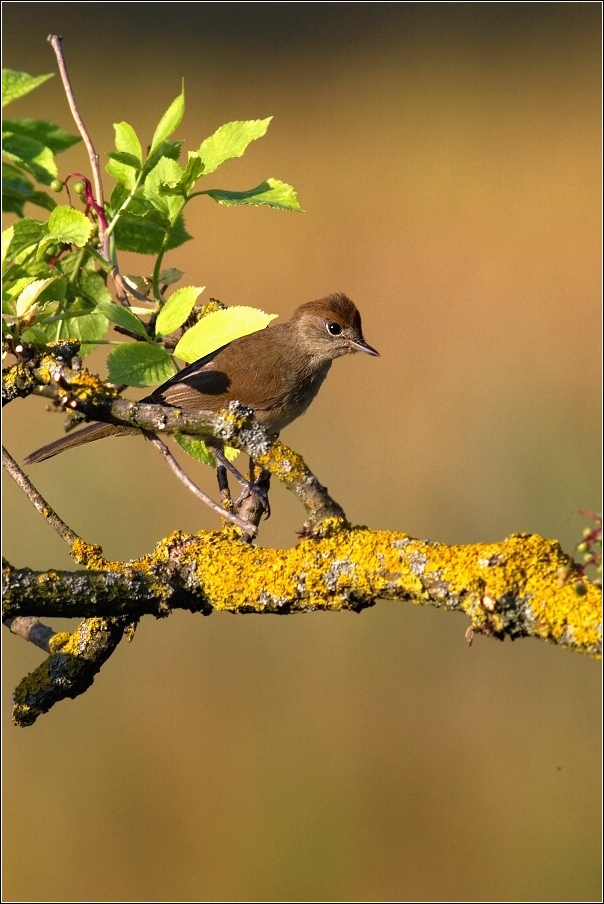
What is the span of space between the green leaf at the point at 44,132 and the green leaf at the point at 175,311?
25.8 inches

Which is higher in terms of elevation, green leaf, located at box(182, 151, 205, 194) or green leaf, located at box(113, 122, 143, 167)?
green leaf, located at box(113, 122, 143, 167)

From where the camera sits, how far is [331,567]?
184cm

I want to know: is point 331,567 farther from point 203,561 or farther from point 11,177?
point 11,177

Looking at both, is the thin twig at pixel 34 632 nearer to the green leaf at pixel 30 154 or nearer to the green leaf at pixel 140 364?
the green leaf at pixel 140 364

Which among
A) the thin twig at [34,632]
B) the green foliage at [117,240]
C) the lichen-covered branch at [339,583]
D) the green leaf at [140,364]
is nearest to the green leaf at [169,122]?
the green foliage at [117,240]

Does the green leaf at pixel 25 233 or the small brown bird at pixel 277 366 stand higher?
the small brown bird at pixel 277 366

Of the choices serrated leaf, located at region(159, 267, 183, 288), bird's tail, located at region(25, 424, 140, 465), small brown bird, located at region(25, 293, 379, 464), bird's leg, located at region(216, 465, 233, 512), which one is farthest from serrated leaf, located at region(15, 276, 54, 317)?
small brown bird, located at region(25, 293, 379, 464)

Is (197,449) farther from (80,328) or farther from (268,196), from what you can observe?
(268,196)

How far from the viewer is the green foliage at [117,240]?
2.08 meters

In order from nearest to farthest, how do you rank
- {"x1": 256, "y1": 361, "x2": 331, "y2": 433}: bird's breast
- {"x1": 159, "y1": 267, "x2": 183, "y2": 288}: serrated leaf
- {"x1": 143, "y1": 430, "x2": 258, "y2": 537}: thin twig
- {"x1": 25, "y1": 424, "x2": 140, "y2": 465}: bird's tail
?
{"x1": 143, "y1": 430, "x2": 258, "y2": 537}: thin twig → {"x1": 159, "y1": 267, "x2": 183, "y2": 288}: serrated leaf → {"x1": 25, "y1": 424, "x2": 140, "y2": 465}: bird's tail → {"x1": 256, "y1": 361, "x2": 331, "y2": 433}: bird's breast

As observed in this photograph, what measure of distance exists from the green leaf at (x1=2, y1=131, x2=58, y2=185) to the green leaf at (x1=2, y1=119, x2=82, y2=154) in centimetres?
4

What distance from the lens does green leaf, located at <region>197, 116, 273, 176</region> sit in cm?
223

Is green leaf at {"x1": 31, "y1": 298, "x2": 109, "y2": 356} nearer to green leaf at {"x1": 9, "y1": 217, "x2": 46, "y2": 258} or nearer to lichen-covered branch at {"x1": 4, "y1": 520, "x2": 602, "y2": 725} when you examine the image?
green leaf at {"x1": 9, "y1": 217, "x2": 46, "y2": 258}

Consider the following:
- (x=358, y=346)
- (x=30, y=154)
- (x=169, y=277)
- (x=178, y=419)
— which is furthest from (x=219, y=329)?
(x=358, y=346)
